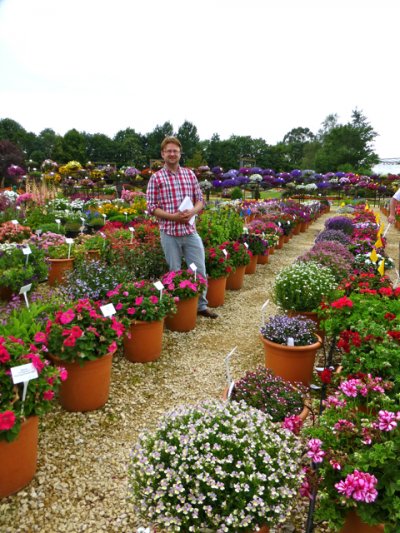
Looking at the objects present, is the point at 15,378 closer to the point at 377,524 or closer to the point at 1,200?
the point at 377,524

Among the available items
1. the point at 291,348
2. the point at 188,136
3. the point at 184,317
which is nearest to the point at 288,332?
the point at 291,348

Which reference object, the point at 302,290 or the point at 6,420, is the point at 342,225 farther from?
the point at 6,420

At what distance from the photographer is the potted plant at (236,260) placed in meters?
5.28

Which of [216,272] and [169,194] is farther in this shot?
[216,272]

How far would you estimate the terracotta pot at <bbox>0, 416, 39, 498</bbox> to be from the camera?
1.90 meters

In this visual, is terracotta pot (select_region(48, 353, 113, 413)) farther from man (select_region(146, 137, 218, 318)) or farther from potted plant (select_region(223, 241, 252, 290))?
potted plant (select_region(223, 241, 252, 290))

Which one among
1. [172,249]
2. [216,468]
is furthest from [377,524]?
[172,249]

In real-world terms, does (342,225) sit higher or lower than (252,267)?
higher

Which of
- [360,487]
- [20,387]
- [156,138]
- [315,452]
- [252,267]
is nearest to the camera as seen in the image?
[360,487]

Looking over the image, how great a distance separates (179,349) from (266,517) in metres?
2.34

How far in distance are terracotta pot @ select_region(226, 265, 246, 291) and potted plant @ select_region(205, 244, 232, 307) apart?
0.69 m

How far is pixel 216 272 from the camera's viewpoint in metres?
4.66

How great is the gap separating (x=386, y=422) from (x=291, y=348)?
1.38m

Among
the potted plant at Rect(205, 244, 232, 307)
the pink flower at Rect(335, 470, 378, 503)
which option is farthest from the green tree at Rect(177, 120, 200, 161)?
the pink flower at Rect(335, 470, 378, 503)
